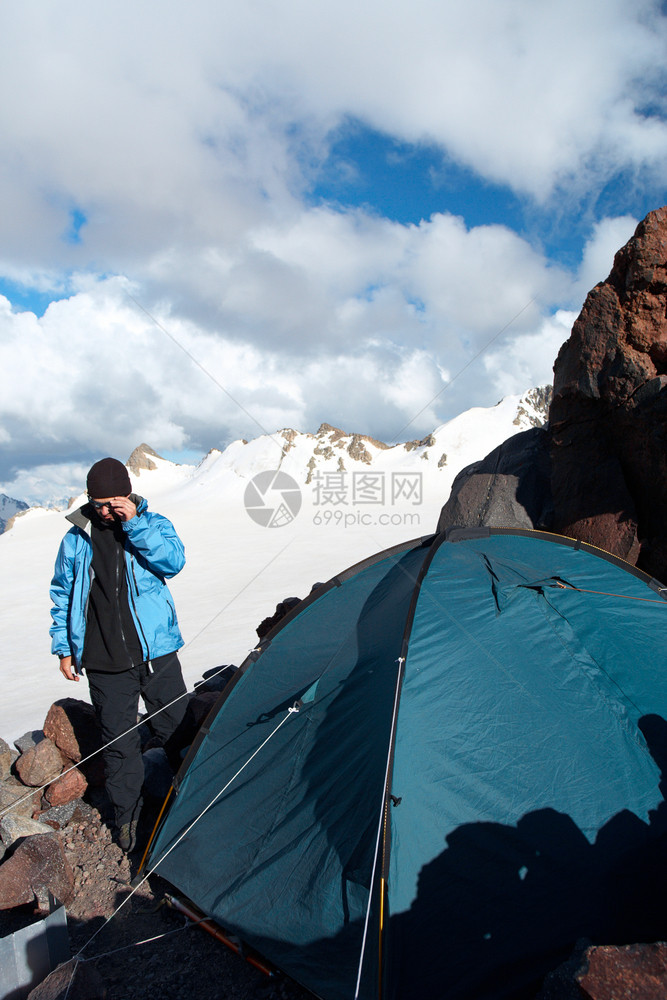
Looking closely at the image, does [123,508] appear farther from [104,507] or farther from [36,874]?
[36,874]

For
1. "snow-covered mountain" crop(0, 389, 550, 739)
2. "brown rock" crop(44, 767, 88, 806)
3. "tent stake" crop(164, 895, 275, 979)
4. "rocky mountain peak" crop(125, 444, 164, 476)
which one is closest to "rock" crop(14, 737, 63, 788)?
"brown rock" crop(44, 767, 88, 806)

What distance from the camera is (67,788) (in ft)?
13.9

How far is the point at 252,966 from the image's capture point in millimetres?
2725

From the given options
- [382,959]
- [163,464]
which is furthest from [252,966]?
[163,464]

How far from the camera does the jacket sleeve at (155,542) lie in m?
3.52

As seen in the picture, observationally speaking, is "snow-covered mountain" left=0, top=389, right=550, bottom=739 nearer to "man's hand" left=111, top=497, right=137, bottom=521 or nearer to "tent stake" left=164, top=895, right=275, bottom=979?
"tent stake" left=164, top=895, right=275, bottom=979

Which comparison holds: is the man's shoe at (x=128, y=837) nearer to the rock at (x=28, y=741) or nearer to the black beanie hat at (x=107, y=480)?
the rock at (x=28, y=741)

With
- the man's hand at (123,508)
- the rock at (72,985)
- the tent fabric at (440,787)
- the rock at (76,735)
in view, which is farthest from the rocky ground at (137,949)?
the man's hand at (123,508)

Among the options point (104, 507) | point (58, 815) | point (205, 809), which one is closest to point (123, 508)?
point (104, 507)

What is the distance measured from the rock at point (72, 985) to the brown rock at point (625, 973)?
1939mm

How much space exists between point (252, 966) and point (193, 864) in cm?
59

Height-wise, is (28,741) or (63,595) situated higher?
(63,595)

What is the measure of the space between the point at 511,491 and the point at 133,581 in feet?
22.8

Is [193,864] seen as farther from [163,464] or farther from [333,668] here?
[163,464]
